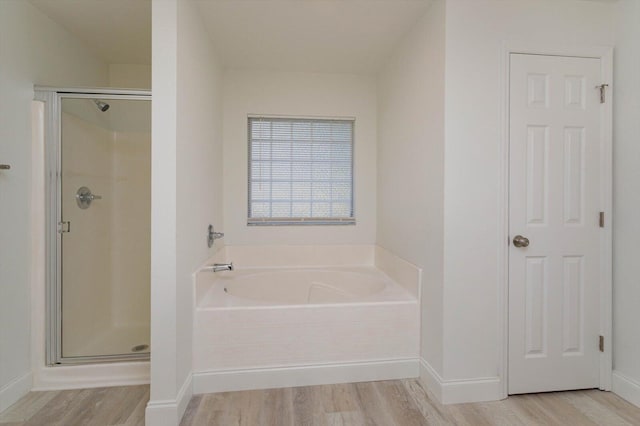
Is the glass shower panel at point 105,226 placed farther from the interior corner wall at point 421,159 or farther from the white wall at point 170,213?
the interior corner wall at point 421,159

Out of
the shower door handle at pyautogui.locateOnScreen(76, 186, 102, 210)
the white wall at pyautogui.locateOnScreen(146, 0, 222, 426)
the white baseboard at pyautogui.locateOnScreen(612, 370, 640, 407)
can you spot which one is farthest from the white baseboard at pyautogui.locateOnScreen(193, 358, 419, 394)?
the shower door handle at pyautogui.locateOnScreen(76, 186, 102, 210)

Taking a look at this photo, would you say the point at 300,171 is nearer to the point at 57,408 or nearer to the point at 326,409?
the point at 326,409

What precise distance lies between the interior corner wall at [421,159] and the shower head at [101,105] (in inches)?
80.4

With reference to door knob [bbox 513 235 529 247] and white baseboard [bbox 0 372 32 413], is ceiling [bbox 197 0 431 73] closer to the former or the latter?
door knob [bbox 513 235 529 247]

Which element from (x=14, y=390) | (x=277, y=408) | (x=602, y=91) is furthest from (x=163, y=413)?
(x=602, y=91)

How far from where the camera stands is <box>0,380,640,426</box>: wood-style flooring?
1.60 meters

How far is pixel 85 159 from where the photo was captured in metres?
2.22

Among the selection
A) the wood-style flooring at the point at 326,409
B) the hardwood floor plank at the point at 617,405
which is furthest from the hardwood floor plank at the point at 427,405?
the hardwood floor plank at the point at 617,405

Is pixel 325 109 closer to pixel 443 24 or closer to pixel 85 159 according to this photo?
pixel 443 24

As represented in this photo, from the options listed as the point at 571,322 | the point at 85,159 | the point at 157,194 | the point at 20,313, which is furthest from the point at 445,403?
the point at 85,159

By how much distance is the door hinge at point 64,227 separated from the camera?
195 cm

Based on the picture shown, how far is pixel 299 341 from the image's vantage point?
6.33 ft

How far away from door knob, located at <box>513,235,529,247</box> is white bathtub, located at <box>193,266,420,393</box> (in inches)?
26.8

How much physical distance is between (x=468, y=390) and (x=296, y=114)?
2424mm
